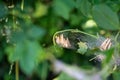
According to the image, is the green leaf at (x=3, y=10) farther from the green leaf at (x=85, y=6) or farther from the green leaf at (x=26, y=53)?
the green leaf at (x=85, y=6)

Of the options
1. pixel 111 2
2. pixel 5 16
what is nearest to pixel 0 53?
pixel 5 16

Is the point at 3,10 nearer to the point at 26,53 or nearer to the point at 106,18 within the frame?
the point at 26,53

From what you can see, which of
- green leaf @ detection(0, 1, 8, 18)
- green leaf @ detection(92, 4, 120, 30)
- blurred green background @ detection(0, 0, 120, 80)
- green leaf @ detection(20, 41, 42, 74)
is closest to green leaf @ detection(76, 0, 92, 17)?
blurred green background @ detection(0, 0, 120, 80)

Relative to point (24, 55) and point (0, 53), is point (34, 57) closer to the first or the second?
point (24, 55)

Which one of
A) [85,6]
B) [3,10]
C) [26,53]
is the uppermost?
[85,6]

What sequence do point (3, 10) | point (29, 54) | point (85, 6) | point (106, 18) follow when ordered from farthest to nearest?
point (29, 54) → point (3, 10) → point (85, 6) → point (106, 18)

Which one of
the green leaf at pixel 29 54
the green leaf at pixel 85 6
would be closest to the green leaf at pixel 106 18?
the green leaf at pixel 85 6

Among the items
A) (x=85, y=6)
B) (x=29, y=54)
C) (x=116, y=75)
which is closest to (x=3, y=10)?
(x=29, y=54)

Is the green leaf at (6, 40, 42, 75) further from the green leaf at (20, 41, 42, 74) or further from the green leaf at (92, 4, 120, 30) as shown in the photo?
the green leaf at (92, 4, 120, 30)
